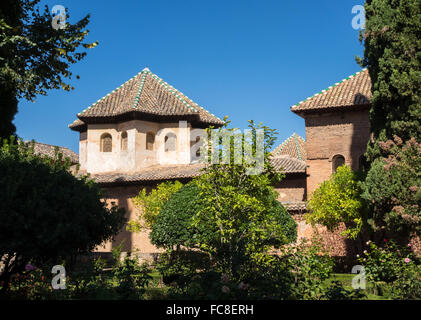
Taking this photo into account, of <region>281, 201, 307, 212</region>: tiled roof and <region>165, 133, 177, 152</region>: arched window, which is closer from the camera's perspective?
<region>281, 201, 307, 212</region>: tiled roof

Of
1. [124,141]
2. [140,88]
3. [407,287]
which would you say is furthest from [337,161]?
[140,88]

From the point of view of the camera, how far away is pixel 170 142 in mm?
25719

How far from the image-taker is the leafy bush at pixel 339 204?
16062 mm

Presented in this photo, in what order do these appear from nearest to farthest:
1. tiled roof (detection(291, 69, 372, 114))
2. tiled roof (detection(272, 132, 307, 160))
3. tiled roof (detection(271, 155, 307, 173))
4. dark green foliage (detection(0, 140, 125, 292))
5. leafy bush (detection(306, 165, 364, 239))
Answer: dark green foliage (detection(0, 140, 125, 292)), leafy bush (detection(306, 165, 364, 239)), tiled roof (detection(291, 69, 372, 114)), tiled roof (detection(271, 155, 307, 173)), tiled roof (detection(272, 132, 307, 160))

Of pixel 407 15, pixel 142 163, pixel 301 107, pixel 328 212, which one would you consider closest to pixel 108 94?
pixel 142 163

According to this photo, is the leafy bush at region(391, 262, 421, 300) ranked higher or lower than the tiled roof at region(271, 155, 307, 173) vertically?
lower

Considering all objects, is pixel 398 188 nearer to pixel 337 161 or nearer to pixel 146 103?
pixel 337 161

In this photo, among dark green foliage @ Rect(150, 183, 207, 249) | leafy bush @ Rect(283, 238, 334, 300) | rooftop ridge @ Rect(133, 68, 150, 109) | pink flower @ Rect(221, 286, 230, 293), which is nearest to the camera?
pink flower @ Rect(221, 286, 230, 293)

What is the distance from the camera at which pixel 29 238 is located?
7.44 m

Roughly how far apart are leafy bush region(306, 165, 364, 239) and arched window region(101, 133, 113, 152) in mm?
13806

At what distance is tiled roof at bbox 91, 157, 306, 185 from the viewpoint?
2145 centimetres

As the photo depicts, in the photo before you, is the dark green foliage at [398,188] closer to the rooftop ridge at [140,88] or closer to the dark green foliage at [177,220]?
the dark green foliage at [177,220]

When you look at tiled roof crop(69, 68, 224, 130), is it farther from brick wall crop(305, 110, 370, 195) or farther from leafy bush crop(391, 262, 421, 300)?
leafy bush crop(391, 262, 421, 300)

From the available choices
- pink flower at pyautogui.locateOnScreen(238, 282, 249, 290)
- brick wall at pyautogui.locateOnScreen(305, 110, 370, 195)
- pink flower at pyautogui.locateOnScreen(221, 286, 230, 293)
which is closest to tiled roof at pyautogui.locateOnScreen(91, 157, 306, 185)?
brick wall at pyautogui.locateOnScreen(305, 110, 370, 195)
